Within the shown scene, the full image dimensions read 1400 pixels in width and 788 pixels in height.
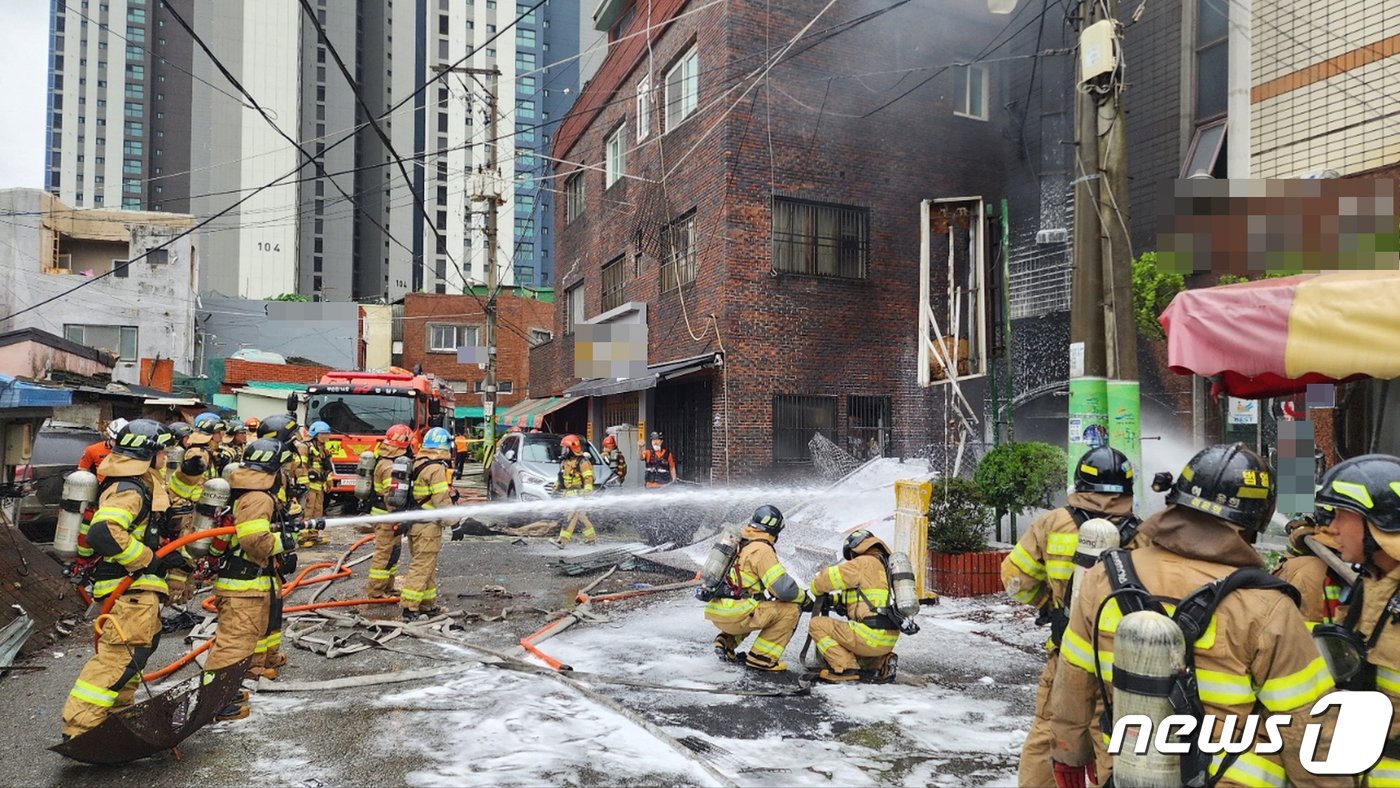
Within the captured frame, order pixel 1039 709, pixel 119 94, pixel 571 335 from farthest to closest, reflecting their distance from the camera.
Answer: pixel 119 94
pixel 571 335
pixel 1039 709

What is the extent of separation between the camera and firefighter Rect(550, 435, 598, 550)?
1359 centimetres

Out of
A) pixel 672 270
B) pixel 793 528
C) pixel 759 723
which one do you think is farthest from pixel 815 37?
pixel 759 723

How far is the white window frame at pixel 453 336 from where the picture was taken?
42.8 meters

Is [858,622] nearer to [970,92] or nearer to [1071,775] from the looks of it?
[1071,775]

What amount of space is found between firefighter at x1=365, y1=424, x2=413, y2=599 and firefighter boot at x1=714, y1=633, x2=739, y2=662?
3916 mm

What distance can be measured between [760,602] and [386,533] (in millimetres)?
4499

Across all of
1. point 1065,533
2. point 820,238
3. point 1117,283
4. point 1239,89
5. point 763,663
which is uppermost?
point 1239,89

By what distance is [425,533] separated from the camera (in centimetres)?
834

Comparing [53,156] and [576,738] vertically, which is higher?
[53,156]

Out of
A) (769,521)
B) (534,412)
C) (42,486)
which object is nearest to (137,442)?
(769,521)

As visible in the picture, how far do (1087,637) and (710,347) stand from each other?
1205 cm

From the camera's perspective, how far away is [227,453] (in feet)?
35.1

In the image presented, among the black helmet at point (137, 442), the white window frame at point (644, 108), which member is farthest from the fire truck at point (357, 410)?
the black helmet at point (137, 442)

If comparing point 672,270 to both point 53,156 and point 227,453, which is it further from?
point 53,156
